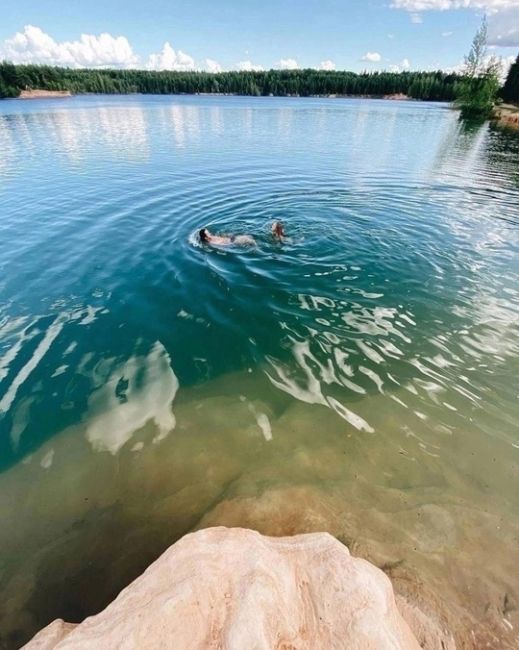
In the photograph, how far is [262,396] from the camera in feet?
20.3

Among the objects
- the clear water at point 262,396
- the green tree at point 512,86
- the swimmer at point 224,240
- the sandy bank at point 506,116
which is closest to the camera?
the clear water at point 262,396

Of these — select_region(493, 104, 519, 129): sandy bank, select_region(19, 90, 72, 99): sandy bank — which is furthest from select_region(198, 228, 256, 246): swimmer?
select_region(19, 90, 72, 99): sandy bank

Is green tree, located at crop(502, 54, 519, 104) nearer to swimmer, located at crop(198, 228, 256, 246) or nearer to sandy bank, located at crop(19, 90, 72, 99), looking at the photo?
swimmer, located at crop(198, 228, 256, 246)

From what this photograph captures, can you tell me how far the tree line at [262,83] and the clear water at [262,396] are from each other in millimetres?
140422

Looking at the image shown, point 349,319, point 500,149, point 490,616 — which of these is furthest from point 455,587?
point 500,149

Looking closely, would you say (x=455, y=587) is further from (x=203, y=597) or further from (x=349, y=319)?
(x=349, y=319)

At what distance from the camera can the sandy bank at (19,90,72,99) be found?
104 meters

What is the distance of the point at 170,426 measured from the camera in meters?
5.69

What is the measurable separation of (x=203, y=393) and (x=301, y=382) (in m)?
1.88

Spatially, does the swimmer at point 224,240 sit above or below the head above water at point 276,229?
below

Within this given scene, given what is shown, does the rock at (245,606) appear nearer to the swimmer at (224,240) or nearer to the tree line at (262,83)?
the swimmer at (224,240)

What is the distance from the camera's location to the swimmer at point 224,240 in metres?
11.2

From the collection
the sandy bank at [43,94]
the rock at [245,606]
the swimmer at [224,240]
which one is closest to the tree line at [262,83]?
the sandy bank at [43,94]

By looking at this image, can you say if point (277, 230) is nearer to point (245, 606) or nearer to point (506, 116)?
point (245, 606)
